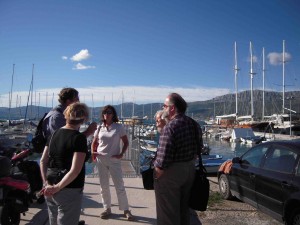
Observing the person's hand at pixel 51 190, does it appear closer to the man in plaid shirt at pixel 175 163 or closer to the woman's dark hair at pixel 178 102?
the man in plaid shirt at pixel 175 163

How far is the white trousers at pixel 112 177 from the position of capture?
5.44 m

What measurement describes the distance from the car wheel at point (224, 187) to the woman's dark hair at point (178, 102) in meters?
4.27

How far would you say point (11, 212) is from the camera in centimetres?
473

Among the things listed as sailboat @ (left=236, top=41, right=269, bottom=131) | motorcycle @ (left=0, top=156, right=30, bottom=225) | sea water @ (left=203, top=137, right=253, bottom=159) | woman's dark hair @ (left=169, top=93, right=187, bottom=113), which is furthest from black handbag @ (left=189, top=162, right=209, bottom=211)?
sailboat @ (left=236, top=41, right=269, bottom=131)

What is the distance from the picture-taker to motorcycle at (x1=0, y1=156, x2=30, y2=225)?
15.2 feet

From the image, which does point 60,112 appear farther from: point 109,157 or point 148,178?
point 109,157

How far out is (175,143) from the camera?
12.5ft

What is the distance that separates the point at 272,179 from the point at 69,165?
12.3ft

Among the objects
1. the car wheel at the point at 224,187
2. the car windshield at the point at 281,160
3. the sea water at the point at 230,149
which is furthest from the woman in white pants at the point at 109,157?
the sea water at the point at 230,149

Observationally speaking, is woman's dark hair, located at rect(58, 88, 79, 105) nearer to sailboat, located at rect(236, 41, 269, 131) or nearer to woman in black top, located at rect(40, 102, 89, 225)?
woman in black top, located at rect(40, 102, 89, 225)

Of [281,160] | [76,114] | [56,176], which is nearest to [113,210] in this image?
[56,176]

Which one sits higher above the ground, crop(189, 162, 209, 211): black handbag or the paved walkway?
crop(189, 162, 209, 211): black handbag

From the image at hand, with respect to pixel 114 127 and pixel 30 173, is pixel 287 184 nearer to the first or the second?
pixel 114 127

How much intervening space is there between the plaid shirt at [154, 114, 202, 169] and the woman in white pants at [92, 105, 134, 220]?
178cm
